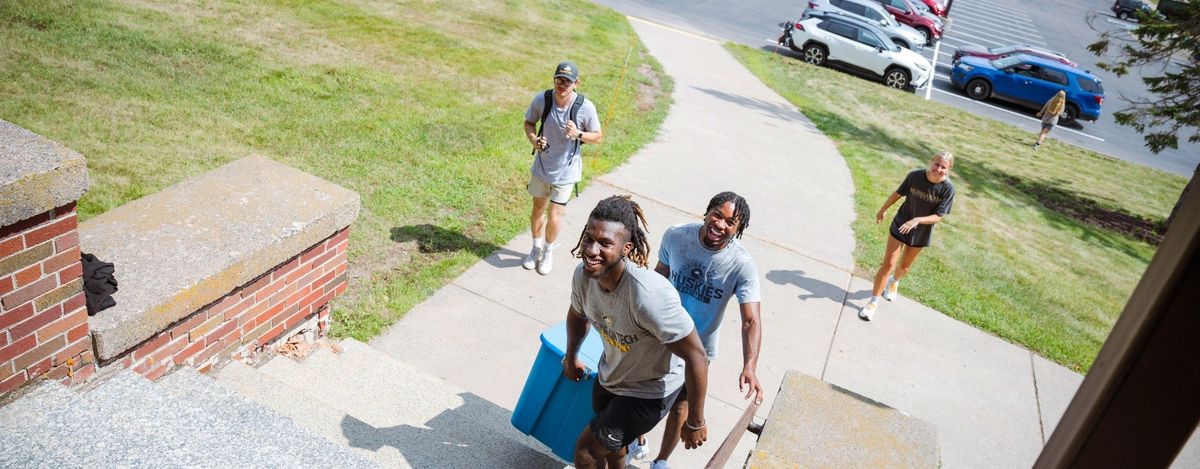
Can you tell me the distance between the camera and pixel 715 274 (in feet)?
13.6

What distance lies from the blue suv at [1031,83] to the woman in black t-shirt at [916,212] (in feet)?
51.0

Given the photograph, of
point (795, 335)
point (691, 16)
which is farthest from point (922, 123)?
point (795, 335)

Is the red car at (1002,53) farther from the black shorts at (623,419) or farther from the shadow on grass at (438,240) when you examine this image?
the black shorts at (623,419)

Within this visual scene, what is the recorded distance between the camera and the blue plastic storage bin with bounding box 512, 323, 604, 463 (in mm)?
3934

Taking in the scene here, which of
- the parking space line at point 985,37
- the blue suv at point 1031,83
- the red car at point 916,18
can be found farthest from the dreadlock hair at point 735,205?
the parking space line at point 985,37

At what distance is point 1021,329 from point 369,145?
21.8ft

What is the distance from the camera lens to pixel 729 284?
4.15 metres

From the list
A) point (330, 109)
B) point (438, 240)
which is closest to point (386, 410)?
point (438, 240)

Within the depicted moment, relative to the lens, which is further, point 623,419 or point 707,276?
point 707,276

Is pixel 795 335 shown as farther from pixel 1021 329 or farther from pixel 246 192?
pixel 246 192

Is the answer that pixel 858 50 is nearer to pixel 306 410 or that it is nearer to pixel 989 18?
pixel 306 410

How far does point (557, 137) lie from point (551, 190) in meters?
0.44

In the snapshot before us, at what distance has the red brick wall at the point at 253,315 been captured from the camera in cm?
345

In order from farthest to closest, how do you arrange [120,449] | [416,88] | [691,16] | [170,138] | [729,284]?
[691,16], [416,88], [170,138], [729,284], [120,449]
